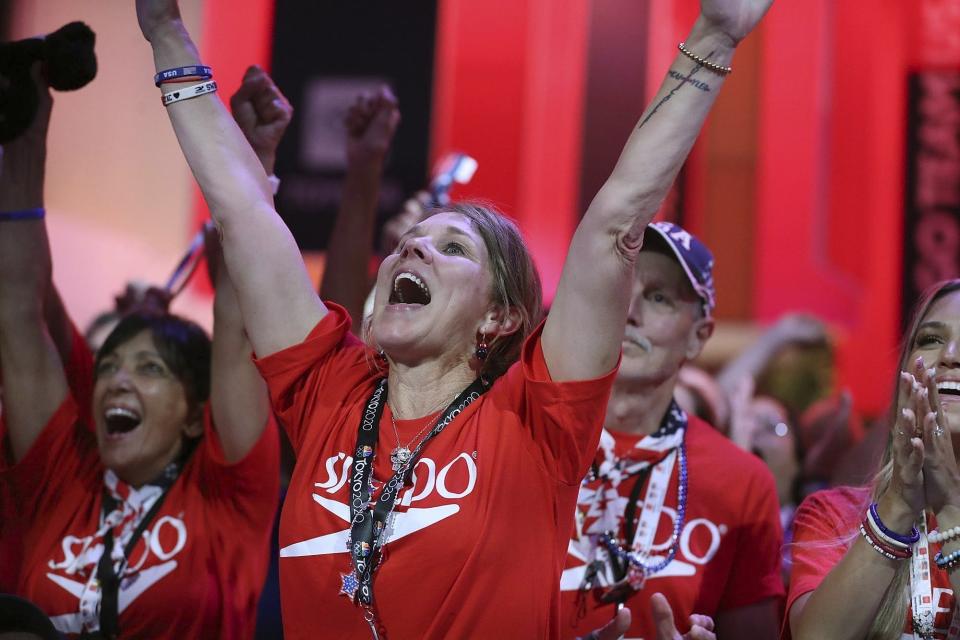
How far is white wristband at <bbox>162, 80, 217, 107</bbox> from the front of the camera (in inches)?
78.6

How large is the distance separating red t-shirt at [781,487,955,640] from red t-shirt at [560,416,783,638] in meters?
0.25

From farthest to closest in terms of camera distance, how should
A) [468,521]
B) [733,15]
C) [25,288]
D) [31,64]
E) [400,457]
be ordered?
[25,288], [31,64], [400,457], [468,521], [733,15]

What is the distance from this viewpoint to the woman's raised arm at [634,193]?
1672 millimetres

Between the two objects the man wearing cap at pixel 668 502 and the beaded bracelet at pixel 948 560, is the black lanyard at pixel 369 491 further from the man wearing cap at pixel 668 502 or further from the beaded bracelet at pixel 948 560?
the beaded bracelet at pixel 948 560

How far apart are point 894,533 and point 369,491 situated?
904 mm

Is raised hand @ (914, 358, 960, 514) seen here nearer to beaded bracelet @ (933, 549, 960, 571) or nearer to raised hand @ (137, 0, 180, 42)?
beaded bracelet @ (933, 549, 960, 571)

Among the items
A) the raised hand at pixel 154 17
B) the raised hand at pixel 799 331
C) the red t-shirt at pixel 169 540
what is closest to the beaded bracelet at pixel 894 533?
the red t-shirt at pixel 169 540

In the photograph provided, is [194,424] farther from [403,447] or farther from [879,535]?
[879,535]

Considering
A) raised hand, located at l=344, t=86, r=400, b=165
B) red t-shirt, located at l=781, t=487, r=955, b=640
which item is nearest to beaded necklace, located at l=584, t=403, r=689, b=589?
red t-shirt, located at l=781, t=487, r=955, b=640

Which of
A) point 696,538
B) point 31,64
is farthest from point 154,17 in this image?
point 696,538

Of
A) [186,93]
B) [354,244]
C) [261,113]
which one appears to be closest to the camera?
[186,93]

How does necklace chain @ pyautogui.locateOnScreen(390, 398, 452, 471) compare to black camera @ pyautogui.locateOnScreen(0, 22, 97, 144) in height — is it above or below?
below

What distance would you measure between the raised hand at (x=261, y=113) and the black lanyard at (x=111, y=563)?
0.85 m

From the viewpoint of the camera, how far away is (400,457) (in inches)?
74.2
